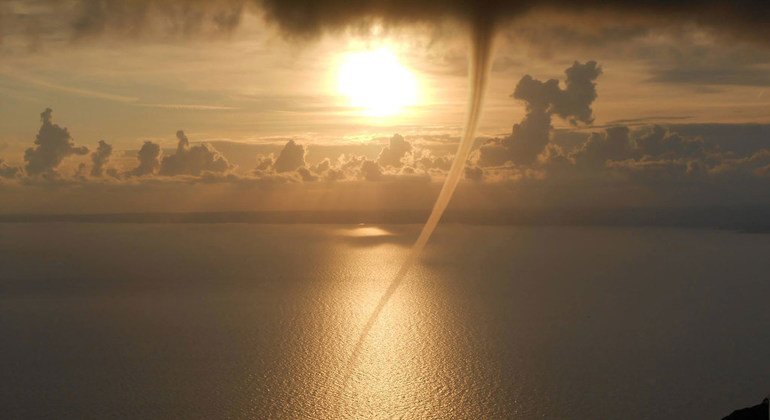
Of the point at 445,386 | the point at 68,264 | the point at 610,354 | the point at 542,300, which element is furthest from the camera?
the point at 68,264

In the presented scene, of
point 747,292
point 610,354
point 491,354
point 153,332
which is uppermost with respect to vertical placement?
point 153,332

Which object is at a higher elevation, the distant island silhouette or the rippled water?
the distant island silhouette

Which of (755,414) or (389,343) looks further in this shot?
(389,343)

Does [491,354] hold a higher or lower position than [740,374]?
higher

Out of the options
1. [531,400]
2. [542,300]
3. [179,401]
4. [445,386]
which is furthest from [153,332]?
[542,300]

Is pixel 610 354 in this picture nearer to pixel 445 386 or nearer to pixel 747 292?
pixel 445 386

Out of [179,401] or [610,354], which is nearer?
[179,401]

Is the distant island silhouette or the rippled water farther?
the rippled water

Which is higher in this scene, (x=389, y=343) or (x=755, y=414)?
(x=755, y=414)
